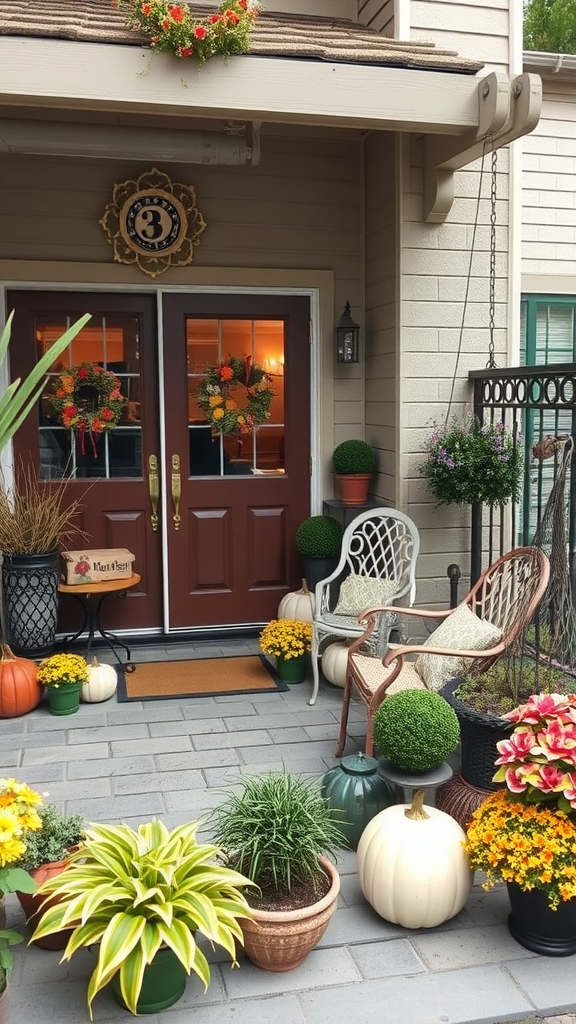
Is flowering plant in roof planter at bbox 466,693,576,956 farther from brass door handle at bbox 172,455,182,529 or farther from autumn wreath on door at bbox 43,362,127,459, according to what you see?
autumn wreath on door at bbox 43,362,127,459

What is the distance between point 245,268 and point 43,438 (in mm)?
1538

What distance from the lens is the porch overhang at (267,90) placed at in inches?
133

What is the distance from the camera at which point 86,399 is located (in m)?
5.09

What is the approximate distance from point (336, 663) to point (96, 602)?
5.03 ft

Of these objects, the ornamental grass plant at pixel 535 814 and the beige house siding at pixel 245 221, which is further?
the beige house siding at pixel 245 221

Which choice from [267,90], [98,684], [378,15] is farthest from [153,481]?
[378,15]

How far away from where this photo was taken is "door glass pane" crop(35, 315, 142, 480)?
5.08 metres

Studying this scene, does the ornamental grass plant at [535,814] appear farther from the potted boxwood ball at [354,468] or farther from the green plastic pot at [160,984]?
the potted boxwood ball at [354,468]

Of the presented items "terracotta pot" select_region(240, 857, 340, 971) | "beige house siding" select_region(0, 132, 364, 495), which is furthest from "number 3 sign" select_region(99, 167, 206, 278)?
"terracotta pot" select_region(240, 857, 340, 971)

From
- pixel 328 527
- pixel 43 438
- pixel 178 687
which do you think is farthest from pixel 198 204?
pixel 178 687

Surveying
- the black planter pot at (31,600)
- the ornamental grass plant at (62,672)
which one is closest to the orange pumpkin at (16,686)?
the ornamental grass plant at (62,672)

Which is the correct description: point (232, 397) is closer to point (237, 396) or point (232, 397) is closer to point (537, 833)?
point (237, 396)

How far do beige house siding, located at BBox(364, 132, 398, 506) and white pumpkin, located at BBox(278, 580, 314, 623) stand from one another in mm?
710

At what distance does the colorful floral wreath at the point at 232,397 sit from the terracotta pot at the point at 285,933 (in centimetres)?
333
